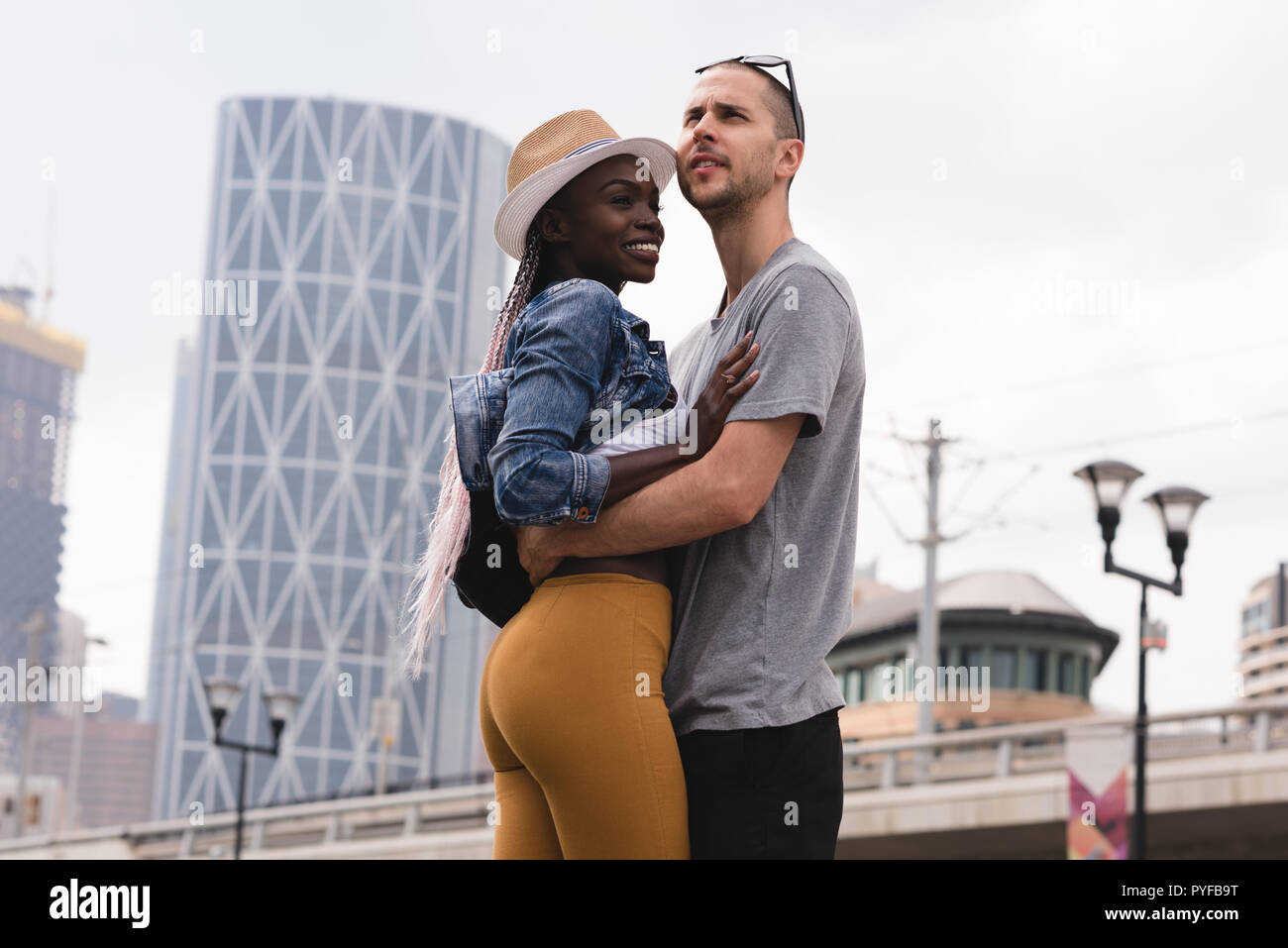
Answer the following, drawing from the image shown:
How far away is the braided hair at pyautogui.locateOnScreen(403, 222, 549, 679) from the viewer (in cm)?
343

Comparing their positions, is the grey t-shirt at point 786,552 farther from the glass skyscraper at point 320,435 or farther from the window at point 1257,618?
the window at point 1257,618

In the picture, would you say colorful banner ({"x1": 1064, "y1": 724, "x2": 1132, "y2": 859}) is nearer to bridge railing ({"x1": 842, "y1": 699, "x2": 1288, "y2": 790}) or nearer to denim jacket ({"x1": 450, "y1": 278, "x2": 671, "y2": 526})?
bridge railing ({"x1": 842, "y1": 699, "x2": 1288, "y2": 790})

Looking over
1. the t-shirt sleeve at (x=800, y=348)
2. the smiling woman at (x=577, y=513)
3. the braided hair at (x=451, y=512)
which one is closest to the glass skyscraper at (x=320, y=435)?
the braided hair at (x=451, y=512)

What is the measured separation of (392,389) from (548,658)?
410 ft

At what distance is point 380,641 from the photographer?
407 feet

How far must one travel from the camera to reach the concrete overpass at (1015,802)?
20844 millimetres

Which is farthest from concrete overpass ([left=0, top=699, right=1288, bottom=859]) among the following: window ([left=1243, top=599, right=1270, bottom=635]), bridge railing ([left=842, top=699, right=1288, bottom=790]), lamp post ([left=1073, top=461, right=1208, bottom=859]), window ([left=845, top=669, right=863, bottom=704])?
window ([left=1243, top=599, right=1270, bottom=635])

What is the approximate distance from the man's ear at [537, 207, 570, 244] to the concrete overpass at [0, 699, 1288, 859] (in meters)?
15.0

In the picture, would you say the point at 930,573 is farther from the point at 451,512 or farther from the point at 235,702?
the point at 451,512

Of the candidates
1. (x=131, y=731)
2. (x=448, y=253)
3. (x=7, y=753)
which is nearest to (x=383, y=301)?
(x=448, y=253)

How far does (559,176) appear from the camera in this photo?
11.1 feet

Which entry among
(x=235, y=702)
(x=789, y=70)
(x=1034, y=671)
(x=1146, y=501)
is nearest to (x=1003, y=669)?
(x=1034, y=671)
